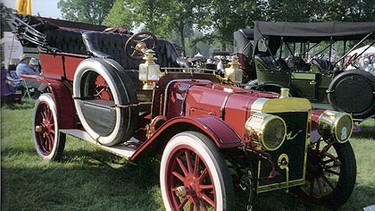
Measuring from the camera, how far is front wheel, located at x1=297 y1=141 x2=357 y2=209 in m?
2.81

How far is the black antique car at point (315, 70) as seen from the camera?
583 centimetres

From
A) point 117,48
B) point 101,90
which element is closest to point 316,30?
point 117,48

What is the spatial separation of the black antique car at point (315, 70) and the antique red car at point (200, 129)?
2624mm

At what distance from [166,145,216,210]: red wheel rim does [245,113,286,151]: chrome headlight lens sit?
354mm

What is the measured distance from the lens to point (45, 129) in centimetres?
414

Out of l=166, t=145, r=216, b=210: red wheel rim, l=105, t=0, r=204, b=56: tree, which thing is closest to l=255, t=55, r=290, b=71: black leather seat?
l=166, t=145, r=216, b=210: red wheel rim

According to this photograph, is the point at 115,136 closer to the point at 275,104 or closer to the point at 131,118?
the point at 131,118

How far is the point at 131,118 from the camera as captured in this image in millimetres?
3105

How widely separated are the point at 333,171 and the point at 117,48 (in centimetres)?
266

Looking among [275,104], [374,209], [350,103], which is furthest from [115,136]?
[350,103]

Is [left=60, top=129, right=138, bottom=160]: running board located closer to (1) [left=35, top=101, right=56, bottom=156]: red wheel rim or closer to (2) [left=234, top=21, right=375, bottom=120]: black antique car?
(1) [left=35, top=101, right=56, bottom=156]: red wheel rim

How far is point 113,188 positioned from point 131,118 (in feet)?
2.19

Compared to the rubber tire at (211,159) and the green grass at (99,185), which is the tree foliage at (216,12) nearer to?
the green grass at (99,185)

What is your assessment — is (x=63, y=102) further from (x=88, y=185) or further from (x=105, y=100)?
(x=88, y=185)
